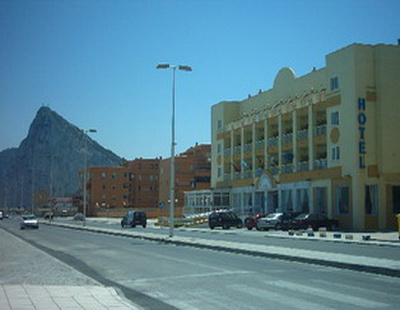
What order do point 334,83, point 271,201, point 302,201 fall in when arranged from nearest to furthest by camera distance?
point 334,83
point 302,201
point 271,201

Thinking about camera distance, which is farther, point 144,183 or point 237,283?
point 144,183

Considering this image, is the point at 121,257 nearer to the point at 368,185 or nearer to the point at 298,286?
the point at 298,286

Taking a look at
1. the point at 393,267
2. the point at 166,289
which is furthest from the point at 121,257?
the point at 393,267

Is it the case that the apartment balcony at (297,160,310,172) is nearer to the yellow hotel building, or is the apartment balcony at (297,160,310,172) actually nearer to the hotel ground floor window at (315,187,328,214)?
the yellow hotel building

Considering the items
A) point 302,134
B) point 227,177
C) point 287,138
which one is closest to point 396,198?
point 302,134

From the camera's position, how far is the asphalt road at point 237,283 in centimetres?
1065

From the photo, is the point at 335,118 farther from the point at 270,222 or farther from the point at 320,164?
the point at 270,222

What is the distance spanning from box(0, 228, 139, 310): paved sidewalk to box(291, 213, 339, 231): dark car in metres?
31.6

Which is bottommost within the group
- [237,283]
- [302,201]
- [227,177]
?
[237,283]

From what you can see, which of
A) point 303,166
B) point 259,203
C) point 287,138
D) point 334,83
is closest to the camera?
point 334,83

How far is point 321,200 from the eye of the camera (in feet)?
170

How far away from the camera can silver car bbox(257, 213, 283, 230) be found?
153ft

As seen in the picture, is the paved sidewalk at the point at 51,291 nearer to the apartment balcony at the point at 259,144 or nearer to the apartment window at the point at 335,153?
the apartment window at the point at 335,153

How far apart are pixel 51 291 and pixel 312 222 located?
36657mm
